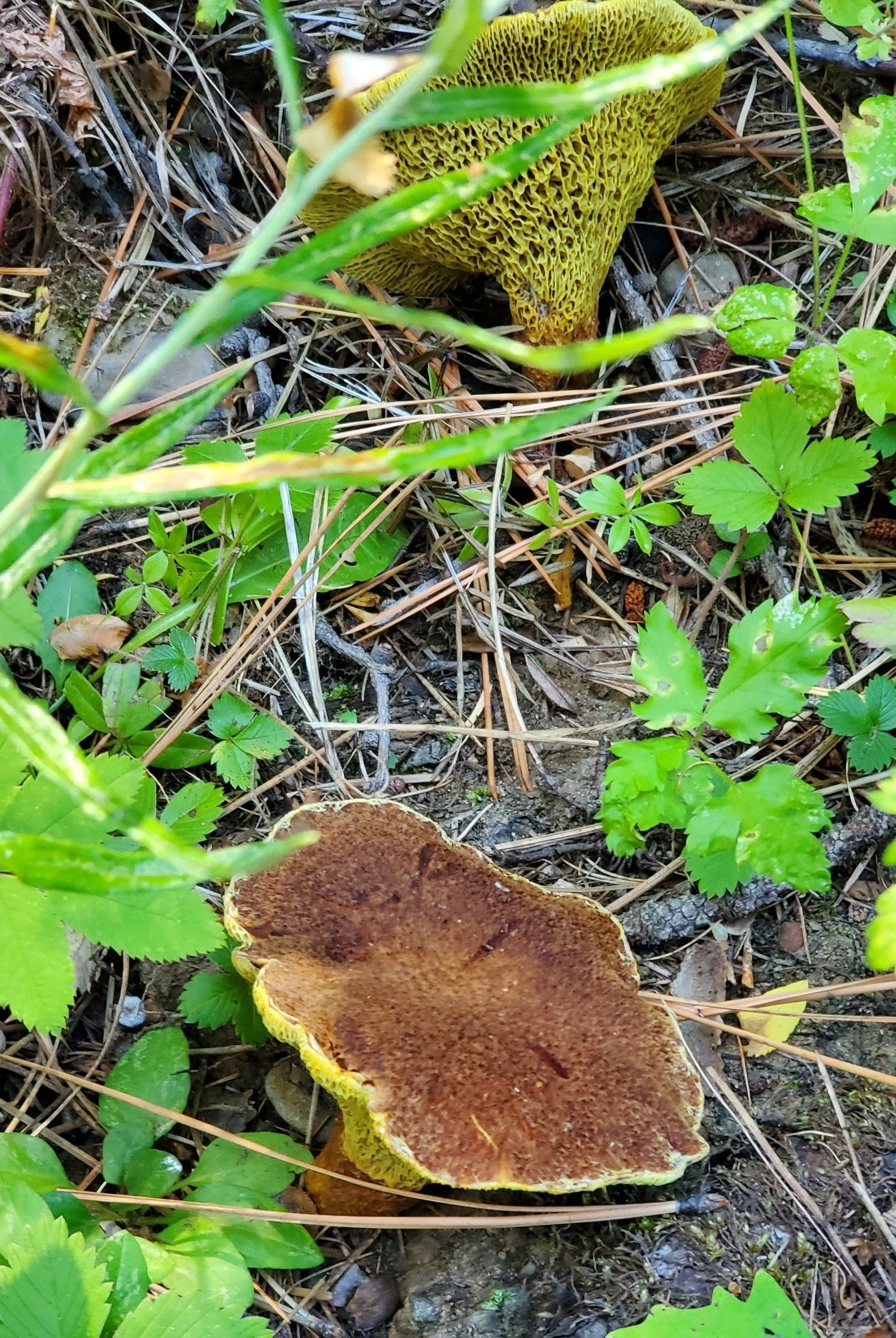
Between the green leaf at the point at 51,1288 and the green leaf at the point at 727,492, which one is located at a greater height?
the green leaf at the point at 727,492

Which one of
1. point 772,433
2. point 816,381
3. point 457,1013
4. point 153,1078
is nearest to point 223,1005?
point 153,1078

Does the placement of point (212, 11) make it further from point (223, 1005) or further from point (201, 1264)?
point (201, 1264)

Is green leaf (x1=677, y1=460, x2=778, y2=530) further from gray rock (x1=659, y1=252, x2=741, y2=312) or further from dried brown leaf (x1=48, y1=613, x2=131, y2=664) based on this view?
dried brown leaf (x1=48, y1=613, x2=131, y2=664)

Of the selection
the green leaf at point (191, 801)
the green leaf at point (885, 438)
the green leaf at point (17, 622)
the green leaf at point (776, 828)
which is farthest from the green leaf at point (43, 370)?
the green leaf at point (885, 438)

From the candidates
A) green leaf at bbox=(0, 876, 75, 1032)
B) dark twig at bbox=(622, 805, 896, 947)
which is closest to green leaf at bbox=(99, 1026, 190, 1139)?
green leaf at bbox=(0, 876, 75, 1032)

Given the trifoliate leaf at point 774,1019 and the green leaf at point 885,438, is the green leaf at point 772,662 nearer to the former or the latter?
the trifoliate leaf at point 774,1019

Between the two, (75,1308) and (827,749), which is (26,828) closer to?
(75,1308)
